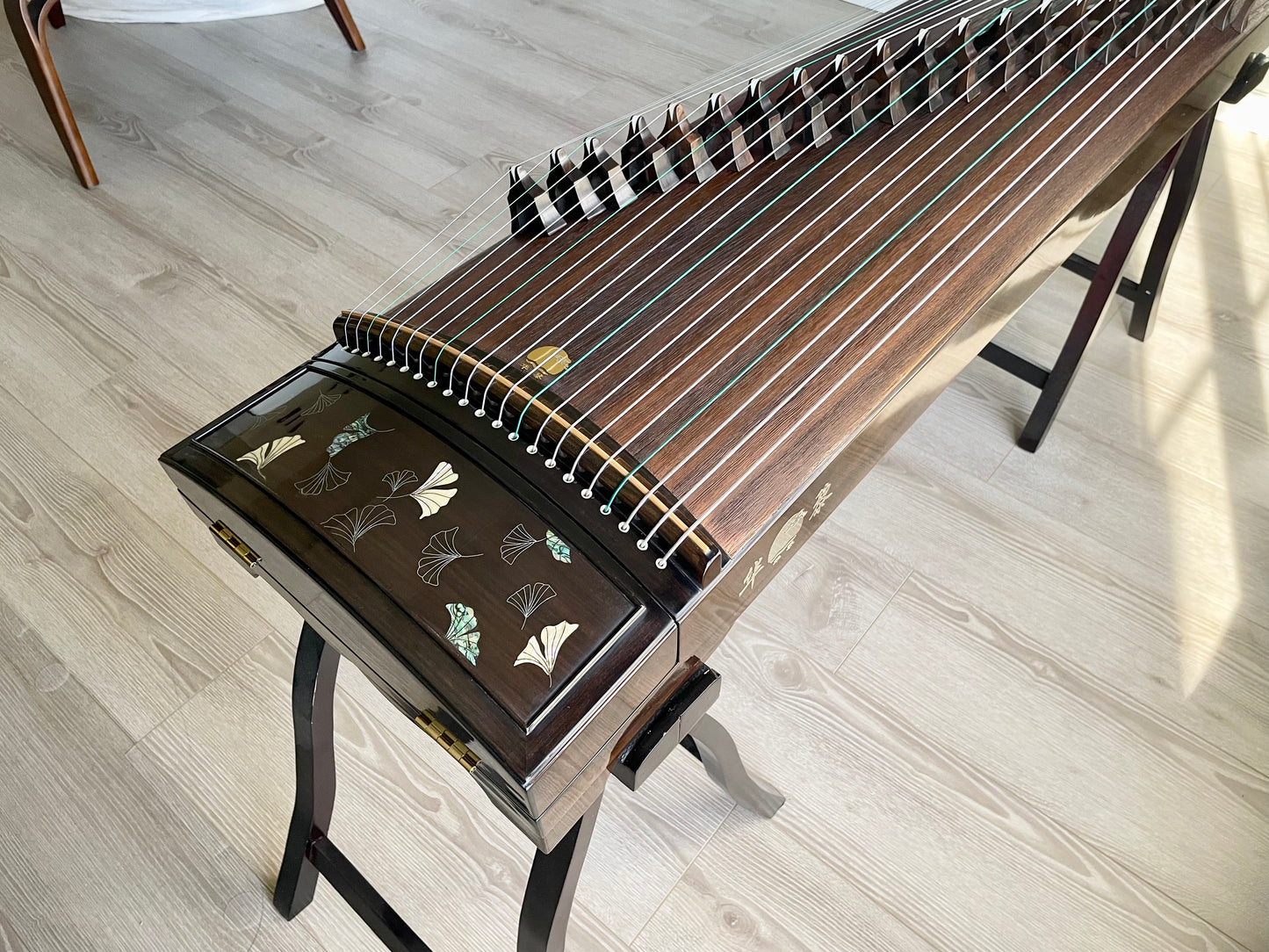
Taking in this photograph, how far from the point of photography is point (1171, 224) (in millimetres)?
1678

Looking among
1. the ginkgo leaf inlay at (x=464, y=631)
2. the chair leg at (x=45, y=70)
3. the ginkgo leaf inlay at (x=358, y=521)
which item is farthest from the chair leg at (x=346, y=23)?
the ginkgo leaf inlay at (x=464, y=631)

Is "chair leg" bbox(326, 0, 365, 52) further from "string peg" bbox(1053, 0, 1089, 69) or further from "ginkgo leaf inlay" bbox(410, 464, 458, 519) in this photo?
"ginkgo leaf inlay" bbox(410, 464, 458, 519)

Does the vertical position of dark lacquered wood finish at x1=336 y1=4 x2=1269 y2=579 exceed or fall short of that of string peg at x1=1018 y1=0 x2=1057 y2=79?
it falls short

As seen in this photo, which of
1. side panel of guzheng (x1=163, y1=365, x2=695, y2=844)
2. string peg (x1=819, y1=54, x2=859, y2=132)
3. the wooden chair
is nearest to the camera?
side panel of guzheng (x1=163, y1=365, x2=695, y2=844)

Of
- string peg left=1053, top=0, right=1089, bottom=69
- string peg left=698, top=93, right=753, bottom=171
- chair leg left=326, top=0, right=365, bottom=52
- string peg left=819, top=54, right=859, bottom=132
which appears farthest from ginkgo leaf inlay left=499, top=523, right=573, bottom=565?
chair leg left=326, top=0, right=365, bottom=52

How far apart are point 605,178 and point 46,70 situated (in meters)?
1.99

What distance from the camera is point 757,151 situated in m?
0.99

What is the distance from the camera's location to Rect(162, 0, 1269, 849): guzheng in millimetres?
654

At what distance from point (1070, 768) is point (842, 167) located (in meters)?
0.92

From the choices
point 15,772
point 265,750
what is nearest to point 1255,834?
point 265,750

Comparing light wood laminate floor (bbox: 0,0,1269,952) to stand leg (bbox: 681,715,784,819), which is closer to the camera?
stand leg (bbox: 681,715,784,819)

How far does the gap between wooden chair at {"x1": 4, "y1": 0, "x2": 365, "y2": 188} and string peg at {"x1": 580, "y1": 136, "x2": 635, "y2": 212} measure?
195 cm

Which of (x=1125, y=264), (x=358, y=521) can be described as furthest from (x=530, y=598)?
(x=1125, y=264)

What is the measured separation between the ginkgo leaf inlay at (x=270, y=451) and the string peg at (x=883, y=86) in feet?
2.34
